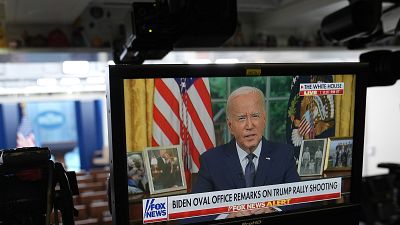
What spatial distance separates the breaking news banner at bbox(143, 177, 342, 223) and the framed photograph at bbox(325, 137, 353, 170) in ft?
0.16

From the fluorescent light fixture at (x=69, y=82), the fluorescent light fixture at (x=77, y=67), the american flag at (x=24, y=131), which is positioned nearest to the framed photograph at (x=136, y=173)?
the fluorescent light fixture at (x=77, y=67)

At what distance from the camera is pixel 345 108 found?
4.13 ft

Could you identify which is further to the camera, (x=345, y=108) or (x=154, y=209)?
(x=345, y=108)

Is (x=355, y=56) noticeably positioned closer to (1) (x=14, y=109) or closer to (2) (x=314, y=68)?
(2) (x=314, y=68)

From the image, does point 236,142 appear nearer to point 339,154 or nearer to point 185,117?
point 185,117

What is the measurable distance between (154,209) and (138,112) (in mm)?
286

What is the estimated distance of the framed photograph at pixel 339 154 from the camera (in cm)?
126

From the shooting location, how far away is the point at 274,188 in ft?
3.96

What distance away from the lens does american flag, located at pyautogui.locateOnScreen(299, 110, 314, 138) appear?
47.8 inches

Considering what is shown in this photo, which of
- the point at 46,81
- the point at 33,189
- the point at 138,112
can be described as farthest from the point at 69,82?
the point at 138,112

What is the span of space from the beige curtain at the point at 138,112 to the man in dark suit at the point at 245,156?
19cm

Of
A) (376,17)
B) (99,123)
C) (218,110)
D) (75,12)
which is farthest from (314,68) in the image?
(99,123)

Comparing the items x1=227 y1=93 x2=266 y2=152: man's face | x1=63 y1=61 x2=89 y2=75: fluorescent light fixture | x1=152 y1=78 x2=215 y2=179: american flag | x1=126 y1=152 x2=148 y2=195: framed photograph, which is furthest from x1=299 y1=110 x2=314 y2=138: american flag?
x1=63 y1=61 x2=89 y2=75: fluorescent light fixture

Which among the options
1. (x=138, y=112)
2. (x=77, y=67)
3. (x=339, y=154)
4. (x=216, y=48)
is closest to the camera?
(x=138, y=112)
